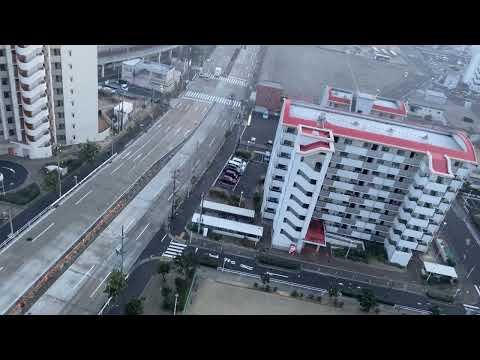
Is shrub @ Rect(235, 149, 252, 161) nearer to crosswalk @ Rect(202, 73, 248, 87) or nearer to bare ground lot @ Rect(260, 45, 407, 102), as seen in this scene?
bare ground lot @ Rect(260, 45, 407, 102)

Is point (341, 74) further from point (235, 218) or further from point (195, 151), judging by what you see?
point (235, 218)

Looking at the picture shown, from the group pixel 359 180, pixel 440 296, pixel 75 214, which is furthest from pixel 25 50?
pixel 440 296

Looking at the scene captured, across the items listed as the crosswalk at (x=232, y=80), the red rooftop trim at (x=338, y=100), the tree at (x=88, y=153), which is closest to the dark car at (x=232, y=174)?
the tree at (x=88, y=153)

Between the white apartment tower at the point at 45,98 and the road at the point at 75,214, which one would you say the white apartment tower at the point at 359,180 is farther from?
the white apartment tower at the point at 45,98

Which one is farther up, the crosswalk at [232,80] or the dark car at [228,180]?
the crosswalk at [232,80]

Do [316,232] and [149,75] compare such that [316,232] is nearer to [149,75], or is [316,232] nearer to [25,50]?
[25,50]

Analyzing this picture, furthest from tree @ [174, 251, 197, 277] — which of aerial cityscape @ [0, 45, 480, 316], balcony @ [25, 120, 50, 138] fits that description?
balcony @ [25, 120, 50, 138]
